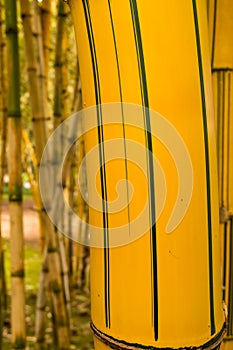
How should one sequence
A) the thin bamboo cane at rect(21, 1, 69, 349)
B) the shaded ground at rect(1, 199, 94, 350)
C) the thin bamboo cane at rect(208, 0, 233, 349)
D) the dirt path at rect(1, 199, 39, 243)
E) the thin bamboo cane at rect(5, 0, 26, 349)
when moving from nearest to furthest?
the thin bamboo cane at rect(208, 0, 233, 349) → the thin bamboo cane at rect(5, 0, 26, 349) → the thin bamboo cane at rect(21, 1, 69, 349) → the shaded ground at rect(1, 199, 94, 350) → the dirt path at rect(1, 199, 39, 243)

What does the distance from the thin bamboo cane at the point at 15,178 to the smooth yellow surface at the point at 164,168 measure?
564 millimetres

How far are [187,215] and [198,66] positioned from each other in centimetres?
10

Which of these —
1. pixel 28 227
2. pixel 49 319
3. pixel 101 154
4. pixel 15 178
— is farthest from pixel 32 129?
pixel 28 227

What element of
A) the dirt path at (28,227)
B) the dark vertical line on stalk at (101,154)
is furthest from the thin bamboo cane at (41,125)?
the dirt path at (28,227)

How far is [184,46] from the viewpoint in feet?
0.93

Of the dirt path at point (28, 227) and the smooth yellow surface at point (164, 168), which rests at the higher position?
the smooth yellow surface at point (164, 168)

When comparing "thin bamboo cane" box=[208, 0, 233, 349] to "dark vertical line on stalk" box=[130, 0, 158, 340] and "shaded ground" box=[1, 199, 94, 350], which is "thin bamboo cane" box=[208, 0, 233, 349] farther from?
"shaded ground" box=[1, 199, 94, 350]

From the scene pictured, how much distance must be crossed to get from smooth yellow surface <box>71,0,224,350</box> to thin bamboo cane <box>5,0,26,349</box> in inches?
22.2

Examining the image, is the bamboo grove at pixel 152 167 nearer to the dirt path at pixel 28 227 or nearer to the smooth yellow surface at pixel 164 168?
the smooth yellow surface at pixel 164 168

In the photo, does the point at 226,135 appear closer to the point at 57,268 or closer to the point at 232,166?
the point at 232,166

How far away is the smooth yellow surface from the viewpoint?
281mm

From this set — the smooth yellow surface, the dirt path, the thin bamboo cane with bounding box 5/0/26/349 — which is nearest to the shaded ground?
the thin bamboo cane with bounding box 5/0/26/349

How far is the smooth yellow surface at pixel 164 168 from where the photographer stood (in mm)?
281

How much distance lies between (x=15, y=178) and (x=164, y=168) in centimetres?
64
